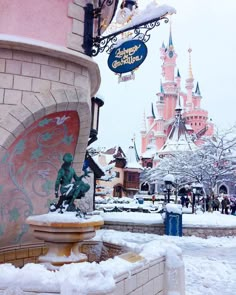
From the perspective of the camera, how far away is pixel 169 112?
80125 millimetres

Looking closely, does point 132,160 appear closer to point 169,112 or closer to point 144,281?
point 169,112

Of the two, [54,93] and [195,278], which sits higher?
[54,93]

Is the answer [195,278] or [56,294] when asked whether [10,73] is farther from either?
[195,278]

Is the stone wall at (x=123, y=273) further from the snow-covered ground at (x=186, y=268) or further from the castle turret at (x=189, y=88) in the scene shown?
the castle turret at (x=189, y=88)

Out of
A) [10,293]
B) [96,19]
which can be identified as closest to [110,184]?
[96,19]

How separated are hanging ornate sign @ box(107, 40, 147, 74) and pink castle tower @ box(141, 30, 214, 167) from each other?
209ft

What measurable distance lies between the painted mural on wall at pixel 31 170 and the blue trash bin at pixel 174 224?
771 cm

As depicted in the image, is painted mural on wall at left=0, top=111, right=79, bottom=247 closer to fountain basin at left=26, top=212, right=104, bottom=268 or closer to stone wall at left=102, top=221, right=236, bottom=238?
fountain basin at left=26, top=212, right=104, bottom=268

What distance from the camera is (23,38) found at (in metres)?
7.37

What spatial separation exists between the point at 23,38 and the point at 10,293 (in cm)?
499

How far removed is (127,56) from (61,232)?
190 inches

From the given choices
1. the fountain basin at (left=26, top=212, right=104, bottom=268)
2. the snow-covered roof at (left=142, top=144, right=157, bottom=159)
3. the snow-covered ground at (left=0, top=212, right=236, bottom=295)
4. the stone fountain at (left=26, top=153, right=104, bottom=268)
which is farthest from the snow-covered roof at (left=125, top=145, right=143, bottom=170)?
the fountain basin at (left=26, top=212, right=104, bottom=268)

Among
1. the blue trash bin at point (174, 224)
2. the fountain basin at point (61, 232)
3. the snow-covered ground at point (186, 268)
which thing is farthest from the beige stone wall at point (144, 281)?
the blue trash bin at point (174, 224)

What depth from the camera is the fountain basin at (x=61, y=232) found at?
17.7 feet
